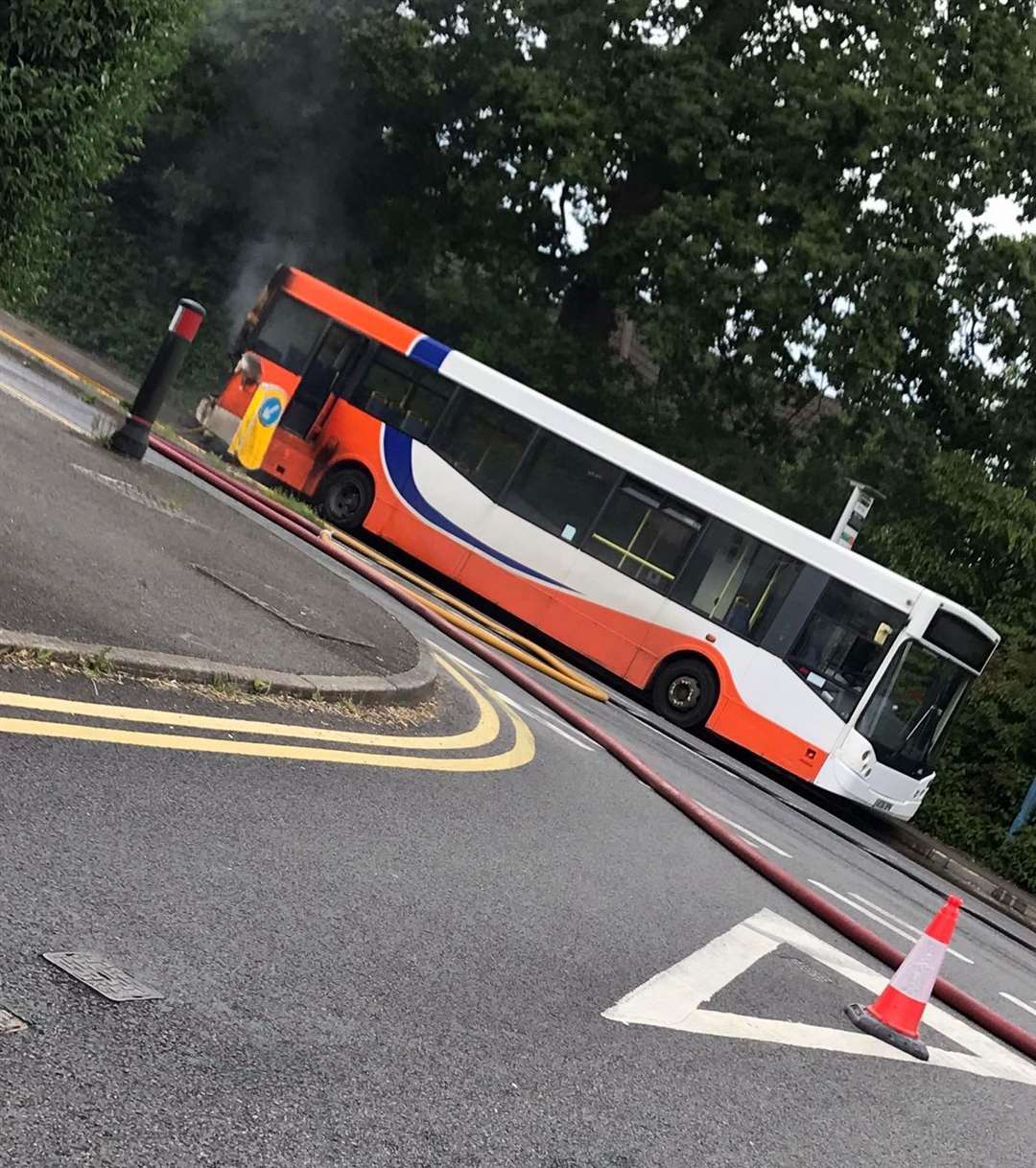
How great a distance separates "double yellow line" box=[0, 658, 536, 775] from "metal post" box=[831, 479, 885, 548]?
38.8ft

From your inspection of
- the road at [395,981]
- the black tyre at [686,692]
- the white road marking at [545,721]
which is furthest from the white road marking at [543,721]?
the black tyre at [686,692]

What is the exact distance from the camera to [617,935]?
6496 millimetres

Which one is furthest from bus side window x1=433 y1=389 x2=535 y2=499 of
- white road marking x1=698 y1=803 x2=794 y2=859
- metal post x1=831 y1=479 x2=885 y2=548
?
white road marking x1=698 y1=803 x2=794 y2=859

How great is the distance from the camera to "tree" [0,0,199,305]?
1073cm

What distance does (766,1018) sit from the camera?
6.16 meters

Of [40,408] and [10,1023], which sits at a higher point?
[40,408]

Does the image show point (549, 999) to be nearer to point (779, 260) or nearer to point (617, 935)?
point (617, 935)

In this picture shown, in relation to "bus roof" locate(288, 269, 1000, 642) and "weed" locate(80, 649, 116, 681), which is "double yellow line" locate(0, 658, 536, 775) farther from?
"bus roof" locate(288, 269, 1000, 642)

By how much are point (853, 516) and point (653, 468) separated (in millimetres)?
4409

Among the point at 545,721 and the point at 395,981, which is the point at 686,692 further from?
the point at 395,981

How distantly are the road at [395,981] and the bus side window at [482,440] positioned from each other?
37.0 ft

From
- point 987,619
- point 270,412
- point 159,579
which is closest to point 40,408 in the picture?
point 159,579

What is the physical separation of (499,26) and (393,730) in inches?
888

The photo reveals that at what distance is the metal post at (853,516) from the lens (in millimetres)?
21062
